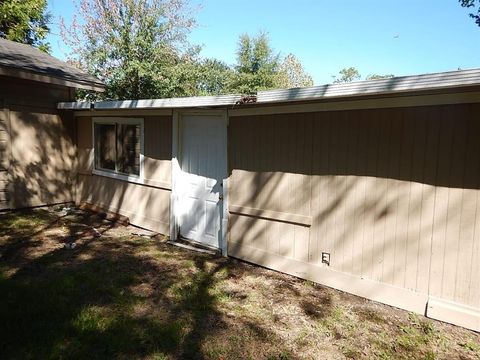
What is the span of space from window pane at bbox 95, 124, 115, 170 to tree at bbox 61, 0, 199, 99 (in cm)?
896

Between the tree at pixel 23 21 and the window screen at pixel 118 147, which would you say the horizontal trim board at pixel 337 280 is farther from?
the tree at pixel 23 21

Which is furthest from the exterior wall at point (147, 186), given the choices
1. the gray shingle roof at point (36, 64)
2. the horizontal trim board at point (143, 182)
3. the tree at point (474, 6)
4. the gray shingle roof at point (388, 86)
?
the tree at point (474, 6)

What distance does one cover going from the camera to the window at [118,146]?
7.23 m

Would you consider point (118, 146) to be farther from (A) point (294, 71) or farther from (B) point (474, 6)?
(A) point (294, 71)

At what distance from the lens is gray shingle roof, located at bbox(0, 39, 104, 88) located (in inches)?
303

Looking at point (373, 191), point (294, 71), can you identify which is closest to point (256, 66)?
point (294, 71)

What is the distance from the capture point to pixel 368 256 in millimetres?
4180

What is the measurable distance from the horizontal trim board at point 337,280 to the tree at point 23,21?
1534 centimetres

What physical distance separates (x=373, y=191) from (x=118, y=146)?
5.40m

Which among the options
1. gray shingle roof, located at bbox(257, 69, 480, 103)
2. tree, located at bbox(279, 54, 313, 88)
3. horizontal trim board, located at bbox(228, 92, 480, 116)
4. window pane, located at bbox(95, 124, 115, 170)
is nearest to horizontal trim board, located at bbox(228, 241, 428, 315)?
horizontal trim board, located at bbox(228, 92, 480, 116)

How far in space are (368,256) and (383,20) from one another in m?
19.9

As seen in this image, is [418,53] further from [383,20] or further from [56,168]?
[56,168]

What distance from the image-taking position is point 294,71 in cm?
3456

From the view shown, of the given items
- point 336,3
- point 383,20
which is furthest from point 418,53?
point 336,3
